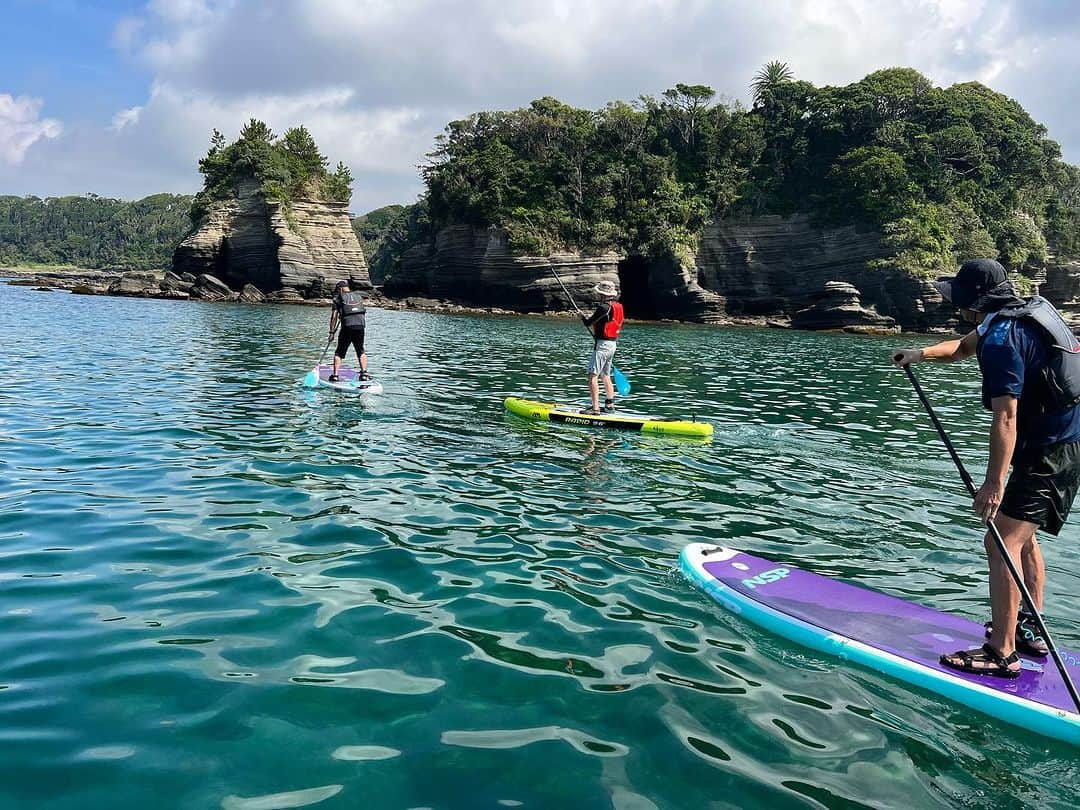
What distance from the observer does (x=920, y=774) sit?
347 cm

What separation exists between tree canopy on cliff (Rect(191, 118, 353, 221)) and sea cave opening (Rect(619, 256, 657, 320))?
30227mm

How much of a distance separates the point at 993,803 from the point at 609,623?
92.8 inches

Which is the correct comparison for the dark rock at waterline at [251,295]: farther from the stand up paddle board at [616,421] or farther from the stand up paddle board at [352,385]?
the stand up paddle board at [616,421]

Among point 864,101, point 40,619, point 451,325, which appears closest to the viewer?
point 40,619

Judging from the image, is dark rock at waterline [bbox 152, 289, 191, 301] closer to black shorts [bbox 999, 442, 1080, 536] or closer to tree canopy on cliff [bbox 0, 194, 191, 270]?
black shorts [bbox 999, 442, 1080, 536]

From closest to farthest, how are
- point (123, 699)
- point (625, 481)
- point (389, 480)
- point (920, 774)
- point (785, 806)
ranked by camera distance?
point (785, 806)
point (920, 774)
point (123, 699)
point (389, 480)
point (625, 481)

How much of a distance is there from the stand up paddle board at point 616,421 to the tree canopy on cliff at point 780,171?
5186 cm

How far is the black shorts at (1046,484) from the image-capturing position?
4.27m

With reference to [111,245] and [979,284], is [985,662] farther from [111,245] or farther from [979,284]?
Answer: [111,245]

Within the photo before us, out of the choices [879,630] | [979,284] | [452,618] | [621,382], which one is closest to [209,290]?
[621,382]

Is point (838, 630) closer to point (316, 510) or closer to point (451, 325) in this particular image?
point (316, 510)

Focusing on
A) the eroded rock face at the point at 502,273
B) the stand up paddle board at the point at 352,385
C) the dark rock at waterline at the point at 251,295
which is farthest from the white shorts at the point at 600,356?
the dark rock at waterline at the point at 251,295

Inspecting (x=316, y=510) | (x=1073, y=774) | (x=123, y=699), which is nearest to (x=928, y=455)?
(x=1073, y=774)

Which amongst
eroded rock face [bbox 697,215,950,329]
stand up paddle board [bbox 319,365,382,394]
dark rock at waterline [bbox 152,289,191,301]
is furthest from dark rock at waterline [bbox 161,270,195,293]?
stand up paddle board [bbox 319,365,382,394]
